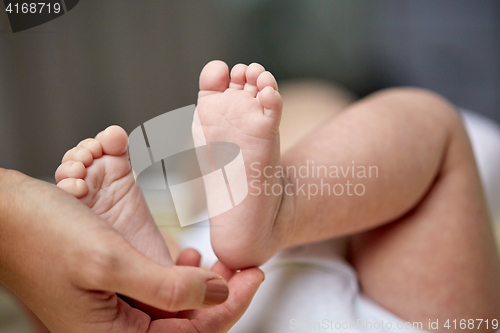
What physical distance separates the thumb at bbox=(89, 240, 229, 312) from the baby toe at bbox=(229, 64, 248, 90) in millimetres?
200

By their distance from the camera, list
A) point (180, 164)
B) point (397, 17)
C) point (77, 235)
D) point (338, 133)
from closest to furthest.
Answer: point (77, 235) < point (180, 164) < point (338, 133) < point (397, 17)

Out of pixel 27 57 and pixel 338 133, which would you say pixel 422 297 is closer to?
pixel 338 133

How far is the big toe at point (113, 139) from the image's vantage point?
346 millimetres

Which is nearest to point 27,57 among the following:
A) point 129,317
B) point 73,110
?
point 73,110

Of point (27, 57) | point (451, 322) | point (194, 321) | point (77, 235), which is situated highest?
point (27, 57)

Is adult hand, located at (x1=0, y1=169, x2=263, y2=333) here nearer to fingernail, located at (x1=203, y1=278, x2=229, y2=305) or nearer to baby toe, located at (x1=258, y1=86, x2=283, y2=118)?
fingernail, located at (x1=203, y1=278, x2=229, y2=305)

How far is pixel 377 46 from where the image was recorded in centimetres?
125

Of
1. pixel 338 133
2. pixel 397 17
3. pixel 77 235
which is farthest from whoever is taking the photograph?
pixel 397 17

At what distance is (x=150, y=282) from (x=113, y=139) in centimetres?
15

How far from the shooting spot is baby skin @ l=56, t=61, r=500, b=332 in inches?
14.0

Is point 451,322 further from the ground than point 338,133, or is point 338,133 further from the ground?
point 338,133

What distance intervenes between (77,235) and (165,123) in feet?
0.44

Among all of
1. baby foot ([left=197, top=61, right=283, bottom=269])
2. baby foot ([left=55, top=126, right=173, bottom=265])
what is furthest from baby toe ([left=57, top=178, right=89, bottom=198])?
baby foot ([left=197, top=61, right=283, bottom=269])

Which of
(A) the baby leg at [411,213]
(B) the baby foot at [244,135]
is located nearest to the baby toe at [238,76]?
(B) the baby foot at [244,135]
